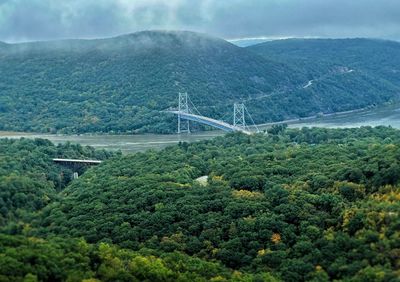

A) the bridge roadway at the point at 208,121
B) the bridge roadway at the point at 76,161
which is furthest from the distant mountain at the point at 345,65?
the bridge roadway at the point at 76,161

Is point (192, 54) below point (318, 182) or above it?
above

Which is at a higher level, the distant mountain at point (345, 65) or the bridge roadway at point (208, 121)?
the distant mountain at point (345, 65)

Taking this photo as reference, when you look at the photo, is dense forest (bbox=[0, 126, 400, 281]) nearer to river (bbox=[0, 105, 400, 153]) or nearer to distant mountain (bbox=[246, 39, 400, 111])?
river (bbox=[0, 105, 400, 153])

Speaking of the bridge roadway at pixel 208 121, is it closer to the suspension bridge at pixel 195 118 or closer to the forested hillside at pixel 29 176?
the suspension bridge at pixel 195 118

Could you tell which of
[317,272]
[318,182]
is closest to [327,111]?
[318,182]

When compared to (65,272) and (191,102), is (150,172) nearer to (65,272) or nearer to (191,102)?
(65,272)

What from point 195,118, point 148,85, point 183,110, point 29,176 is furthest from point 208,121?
point 29,176
